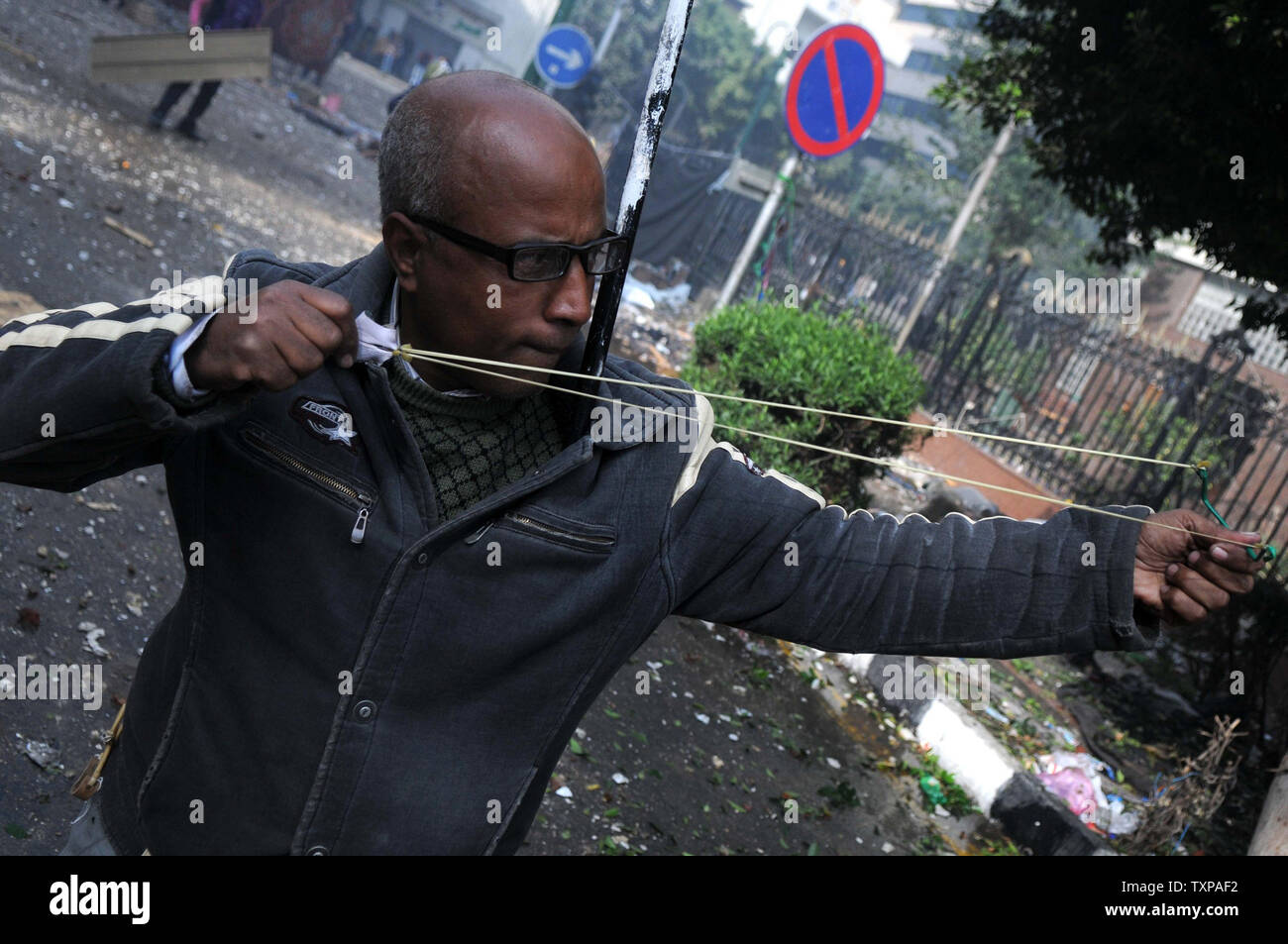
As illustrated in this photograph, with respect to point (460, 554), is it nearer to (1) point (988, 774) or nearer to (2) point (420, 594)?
(2) point (420, 594)

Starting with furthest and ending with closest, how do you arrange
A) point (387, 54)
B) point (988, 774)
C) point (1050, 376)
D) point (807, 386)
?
point (387, 54) < point (1050, 376) < point (807, 386) < point (988, 774)

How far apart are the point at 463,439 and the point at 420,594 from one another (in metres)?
0.28

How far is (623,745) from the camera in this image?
490cm

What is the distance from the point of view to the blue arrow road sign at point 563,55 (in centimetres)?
1377

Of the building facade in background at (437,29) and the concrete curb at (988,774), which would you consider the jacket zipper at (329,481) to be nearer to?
the concrete curb at (988,774)

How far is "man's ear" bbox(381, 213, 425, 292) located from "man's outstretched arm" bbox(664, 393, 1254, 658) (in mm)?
566

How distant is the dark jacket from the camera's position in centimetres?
167

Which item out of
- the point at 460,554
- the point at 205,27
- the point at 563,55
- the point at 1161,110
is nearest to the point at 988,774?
the point at 1161,110

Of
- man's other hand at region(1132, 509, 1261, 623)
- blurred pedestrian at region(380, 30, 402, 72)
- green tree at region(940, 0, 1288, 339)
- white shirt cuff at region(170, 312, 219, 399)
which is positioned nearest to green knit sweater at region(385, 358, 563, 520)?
white shirt cuff at region(170, 312, 219, 399)

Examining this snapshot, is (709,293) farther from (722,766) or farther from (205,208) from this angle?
(722,766)

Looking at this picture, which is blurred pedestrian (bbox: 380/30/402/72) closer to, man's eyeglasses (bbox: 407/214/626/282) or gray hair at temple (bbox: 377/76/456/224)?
gray hair at temple (bbox: 377/76/456/224)

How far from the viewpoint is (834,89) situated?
810cm
